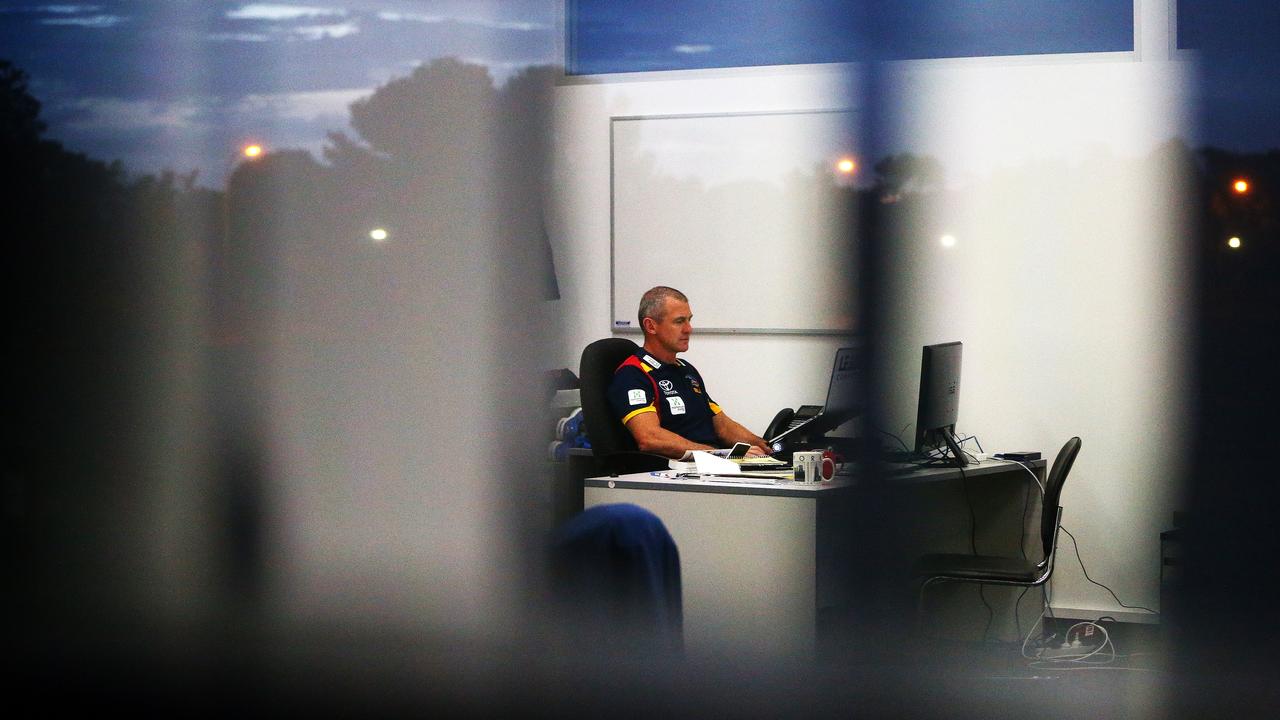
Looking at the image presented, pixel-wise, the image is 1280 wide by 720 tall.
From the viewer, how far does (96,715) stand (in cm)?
179

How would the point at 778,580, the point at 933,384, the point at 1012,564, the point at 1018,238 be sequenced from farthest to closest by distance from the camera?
the point at 1012,564
the point at 1018,238
the point at 933,384
the point at 778,580

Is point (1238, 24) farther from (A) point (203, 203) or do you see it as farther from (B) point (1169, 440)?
(A) point (203, 203)

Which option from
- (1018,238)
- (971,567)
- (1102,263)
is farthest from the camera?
(971,567)

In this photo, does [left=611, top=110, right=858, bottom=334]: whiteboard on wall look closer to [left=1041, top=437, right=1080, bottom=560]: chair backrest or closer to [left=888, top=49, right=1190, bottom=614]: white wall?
[left=888, top=49, right=1190, bottom=614]: white wall

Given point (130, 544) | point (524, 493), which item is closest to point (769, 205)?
point (524, 493)

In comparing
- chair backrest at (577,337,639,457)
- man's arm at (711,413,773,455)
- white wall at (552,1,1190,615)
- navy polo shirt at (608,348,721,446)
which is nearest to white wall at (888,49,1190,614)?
white wall at (552,1,1190,615)

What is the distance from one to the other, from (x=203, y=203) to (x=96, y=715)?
0.75 meters

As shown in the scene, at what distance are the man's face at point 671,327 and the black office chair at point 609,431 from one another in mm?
136

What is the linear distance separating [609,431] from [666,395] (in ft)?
0.98

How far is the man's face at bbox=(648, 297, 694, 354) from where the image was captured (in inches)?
182

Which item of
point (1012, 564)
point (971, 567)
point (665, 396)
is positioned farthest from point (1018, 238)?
point (665, 396)

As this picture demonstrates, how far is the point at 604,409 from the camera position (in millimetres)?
4512

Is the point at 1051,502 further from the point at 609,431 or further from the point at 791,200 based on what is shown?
the point at 791,200

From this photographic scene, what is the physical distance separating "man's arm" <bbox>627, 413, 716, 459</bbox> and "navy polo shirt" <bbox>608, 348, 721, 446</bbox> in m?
0.03
